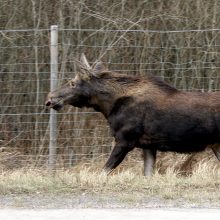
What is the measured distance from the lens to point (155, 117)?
1152cm

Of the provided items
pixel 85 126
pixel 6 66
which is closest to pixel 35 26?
pixel 6 66

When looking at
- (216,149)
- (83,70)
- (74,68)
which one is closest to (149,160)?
(216,149)

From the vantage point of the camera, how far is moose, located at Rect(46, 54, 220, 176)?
37.6 feet

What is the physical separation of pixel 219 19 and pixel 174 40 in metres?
0.91

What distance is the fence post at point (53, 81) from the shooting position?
483 inches

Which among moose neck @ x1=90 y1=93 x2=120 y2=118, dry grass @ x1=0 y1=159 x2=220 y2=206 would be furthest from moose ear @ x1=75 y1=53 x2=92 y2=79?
dry grass @ x1=0 y1=159 x2=220 y2=206

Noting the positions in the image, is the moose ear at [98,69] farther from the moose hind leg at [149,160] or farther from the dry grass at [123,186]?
the dry grass at [123,186]

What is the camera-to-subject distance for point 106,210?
27.3 feet
